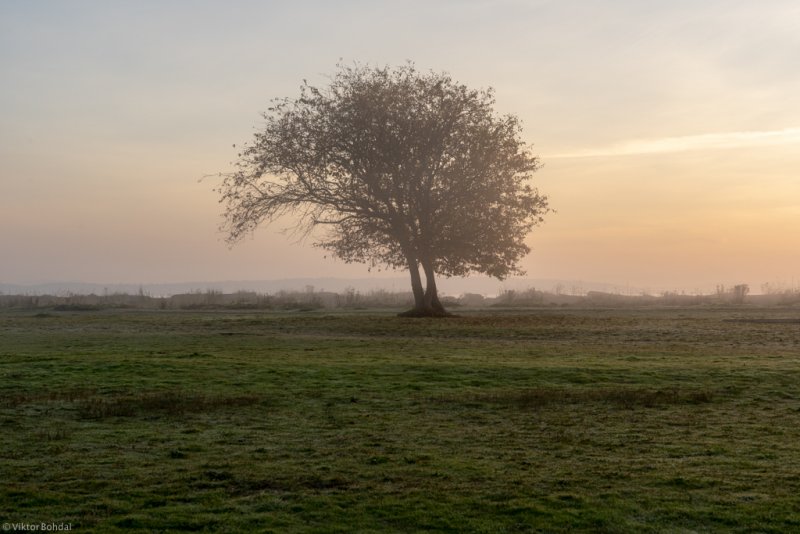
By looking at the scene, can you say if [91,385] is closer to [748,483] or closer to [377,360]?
[377,360]

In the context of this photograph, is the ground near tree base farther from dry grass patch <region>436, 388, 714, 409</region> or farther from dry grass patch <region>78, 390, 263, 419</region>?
dry grass patch <region>78, 390, 263, 419</region>

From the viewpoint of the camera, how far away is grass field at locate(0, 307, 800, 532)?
9.68 meters

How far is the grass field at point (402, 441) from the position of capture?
9680mm

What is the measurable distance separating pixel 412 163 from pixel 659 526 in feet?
141

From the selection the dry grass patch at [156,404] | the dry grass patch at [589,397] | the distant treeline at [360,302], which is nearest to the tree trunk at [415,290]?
the distant treeline at [360,302]

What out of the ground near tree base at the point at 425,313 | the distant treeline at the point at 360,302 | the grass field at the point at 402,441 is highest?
the distant treeline at the point at 360,302

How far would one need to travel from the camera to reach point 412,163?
51250 millimetres

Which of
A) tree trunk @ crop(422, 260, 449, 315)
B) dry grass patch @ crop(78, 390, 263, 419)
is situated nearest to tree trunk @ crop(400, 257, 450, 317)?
tree trunk @ crop(422, 260, 449, 315)

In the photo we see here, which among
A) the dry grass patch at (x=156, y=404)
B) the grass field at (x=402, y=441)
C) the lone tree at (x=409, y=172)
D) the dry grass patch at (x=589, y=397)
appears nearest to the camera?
the grass field at (x=402, y=441)

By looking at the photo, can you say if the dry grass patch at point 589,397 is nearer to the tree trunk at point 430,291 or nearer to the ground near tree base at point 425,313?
the ground near tree base at point 425,313

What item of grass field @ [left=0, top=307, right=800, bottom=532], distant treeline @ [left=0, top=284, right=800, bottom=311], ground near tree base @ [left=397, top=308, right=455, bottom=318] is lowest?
grass field @ [left=0, top=307, right=800, bottom=532]

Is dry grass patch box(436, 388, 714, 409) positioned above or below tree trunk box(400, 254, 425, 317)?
below

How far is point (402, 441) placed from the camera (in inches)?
544

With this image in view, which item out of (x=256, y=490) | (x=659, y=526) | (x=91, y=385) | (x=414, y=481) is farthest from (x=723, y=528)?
(x=91, y=385)
